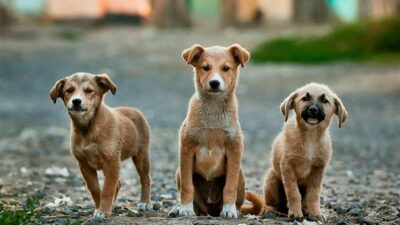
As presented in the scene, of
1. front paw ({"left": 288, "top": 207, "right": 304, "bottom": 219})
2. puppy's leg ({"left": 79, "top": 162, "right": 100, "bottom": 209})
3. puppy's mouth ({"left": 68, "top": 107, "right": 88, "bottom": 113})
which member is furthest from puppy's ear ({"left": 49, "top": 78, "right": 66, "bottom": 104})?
front paw ({"left": 288, "top": 207, "right": 304, "bottom": 219})

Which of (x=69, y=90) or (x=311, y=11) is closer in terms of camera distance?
(x=69, y=90)

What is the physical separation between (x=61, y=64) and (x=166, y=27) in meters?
6.96

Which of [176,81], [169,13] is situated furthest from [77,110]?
[169,13]

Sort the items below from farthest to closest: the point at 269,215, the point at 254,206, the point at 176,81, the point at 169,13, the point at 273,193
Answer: the point at 169,13
the point at 176,81
the point at 254,206
the point at 273,193
the point at 269,215

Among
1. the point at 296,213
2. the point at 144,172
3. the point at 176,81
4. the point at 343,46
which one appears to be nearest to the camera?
the point at 296,213

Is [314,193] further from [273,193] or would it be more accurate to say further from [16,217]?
[16,217]

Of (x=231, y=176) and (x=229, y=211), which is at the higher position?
(x=231, y=176)

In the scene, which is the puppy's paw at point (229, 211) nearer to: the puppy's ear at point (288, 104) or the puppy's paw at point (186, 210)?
the puppy's paw at point (186, 210)

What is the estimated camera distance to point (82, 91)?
7773mm

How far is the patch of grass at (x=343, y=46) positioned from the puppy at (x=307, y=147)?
17.4m

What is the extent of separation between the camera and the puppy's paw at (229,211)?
771 centimetres

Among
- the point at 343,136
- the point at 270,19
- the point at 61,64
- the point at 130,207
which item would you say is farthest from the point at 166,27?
the point at 130,207

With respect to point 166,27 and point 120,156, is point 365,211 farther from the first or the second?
point 166,27

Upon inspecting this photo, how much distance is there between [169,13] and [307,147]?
26220 millimetres
